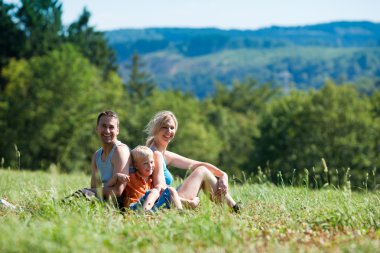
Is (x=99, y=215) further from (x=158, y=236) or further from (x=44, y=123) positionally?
(x=44, y=123)

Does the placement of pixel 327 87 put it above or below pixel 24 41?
below

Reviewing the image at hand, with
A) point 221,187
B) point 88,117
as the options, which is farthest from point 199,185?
point 88,117

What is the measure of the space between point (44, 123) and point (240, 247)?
134ft

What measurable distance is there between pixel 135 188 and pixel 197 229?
2373 millimetres

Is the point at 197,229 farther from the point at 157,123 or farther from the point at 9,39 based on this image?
the point at 9,39

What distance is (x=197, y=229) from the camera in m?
5.54

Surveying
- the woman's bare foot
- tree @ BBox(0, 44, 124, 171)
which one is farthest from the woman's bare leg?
tree @ BBox(0, 44, 124, 171)

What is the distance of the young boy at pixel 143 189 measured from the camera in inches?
287

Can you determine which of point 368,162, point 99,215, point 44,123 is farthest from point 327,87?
point 99,215

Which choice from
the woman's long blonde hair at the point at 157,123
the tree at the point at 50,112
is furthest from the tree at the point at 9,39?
the woman's long blonde hair at the point at 157,123

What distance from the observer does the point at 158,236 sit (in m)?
5.44

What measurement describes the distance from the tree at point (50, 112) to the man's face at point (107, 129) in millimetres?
36053

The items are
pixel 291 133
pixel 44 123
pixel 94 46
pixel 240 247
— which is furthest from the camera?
pixel 94 46

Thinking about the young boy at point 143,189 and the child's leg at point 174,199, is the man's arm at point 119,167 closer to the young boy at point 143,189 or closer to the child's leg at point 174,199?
the young boy at point 143,189
